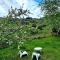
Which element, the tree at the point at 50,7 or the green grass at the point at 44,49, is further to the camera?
the tree at the point at 50,7

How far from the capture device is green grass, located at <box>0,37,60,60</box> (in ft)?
27.4

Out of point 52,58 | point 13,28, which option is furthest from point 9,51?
point 13,28

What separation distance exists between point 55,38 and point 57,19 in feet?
2.87

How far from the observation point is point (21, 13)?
628 cm

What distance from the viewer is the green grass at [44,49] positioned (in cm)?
836

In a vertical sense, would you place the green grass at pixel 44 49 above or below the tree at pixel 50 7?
below

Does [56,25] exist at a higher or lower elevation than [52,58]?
higher

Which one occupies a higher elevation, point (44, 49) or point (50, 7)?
point (50, 7)

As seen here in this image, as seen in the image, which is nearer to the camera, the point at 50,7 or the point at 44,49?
the point at 44,49

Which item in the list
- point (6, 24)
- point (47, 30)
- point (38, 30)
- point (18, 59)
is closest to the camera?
point (6, 24)

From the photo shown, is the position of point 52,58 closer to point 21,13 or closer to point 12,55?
point 12,55

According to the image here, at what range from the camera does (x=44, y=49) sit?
912cm

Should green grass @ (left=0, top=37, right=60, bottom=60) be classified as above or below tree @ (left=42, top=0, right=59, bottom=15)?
below

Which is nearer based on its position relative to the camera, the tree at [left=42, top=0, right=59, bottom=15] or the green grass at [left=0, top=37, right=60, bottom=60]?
the green grass at [left=0, top=37, right=60, bottom=60]
